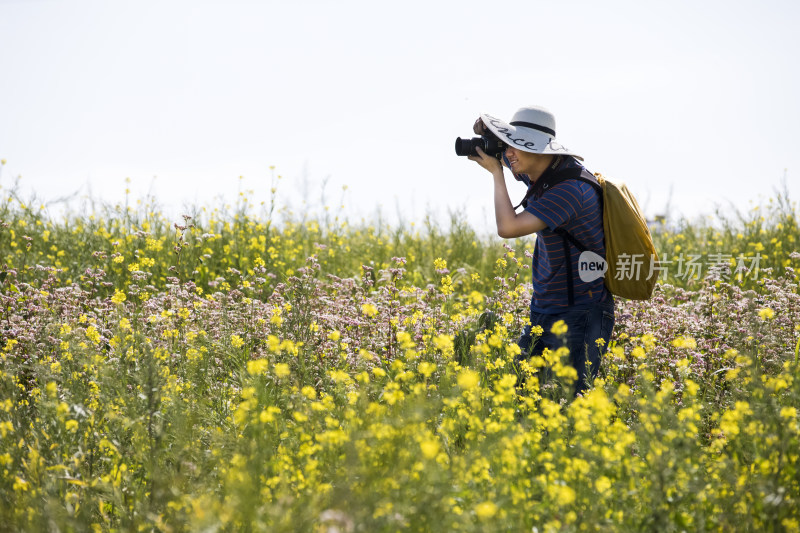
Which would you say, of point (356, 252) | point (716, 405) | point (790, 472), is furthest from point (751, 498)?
point (356, 252)

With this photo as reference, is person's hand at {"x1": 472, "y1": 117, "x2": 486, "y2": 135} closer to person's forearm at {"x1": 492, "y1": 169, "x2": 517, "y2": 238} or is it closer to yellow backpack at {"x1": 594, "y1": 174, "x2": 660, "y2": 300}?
person's forearm at {"x1": 492, "y1": 169, "x2": 517, "y2": 238}

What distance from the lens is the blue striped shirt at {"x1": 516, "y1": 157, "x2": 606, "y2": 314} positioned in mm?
3100

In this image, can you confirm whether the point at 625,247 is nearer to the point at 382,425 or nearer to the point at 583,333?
the point at 583,333

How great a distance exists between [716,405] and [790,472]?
5.00 ft

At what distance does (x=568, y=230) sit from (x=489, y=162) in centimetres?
61

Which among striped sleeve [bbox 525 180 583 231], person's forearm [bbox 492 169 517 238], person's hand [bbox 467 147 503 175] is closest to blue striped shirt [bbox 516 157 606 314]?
striped sleeve [bbox 525 180 583 231]

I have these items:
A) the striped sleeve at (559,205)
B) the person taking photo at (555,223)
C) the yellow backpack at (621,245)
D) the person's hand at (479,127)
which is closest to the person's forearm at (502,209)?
the person taking photo at (555,223)

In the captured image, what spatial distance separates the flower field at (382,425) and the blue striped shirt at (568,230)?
404mm

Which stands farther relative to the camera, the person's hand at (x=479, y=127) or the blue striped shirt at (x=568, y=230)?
the person's hand at (x=479, y=127)

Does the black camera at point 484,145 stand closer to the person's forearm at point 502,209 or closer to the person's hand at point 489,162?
the person's hand at point 489,162

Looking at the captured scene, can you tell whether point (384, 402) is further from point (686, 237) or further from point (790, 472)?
point (686, 237)

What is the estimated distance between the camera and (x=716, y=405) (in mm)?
3488

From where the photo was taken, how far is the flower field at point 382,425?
1943mm

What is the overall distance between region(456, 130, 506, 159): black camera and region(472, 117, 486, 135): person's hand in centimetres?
3
